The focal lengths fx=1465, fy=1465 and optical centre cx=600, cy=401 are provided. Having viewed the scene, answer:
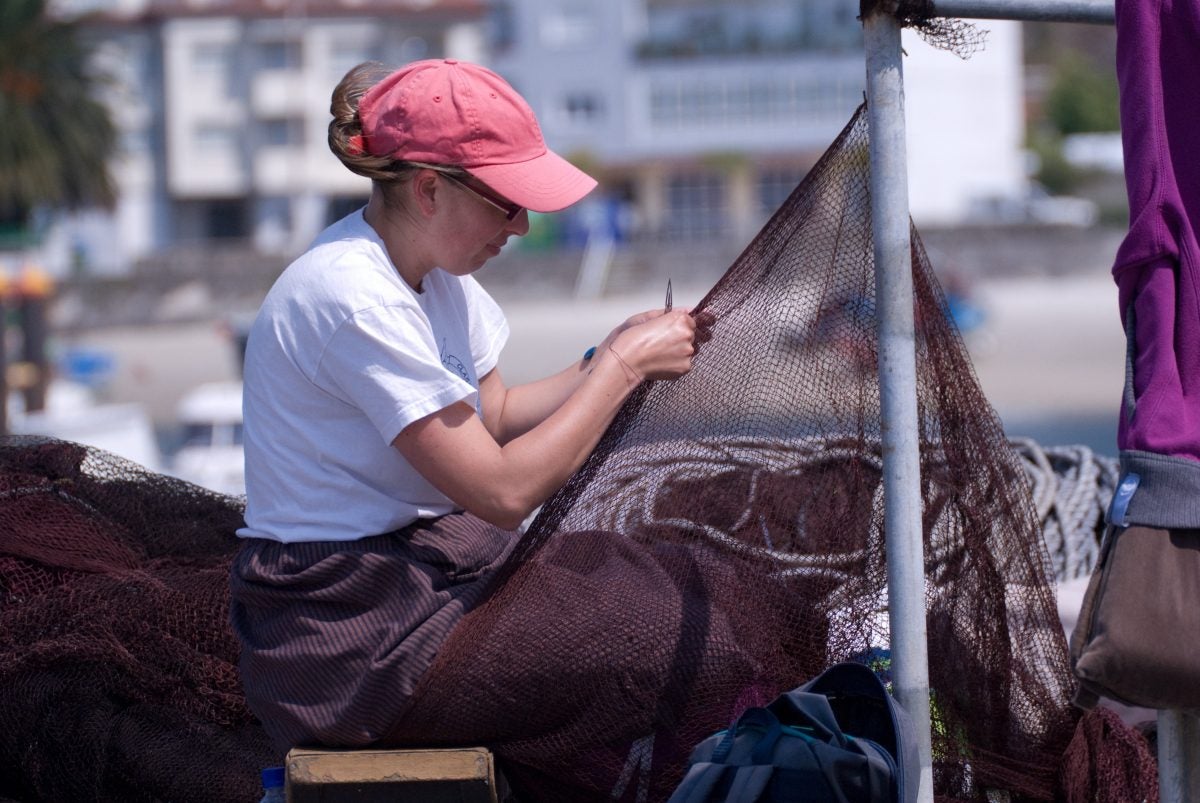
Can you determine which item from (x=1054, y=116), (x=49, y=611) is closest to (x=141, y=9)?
(x=1054, y=116)

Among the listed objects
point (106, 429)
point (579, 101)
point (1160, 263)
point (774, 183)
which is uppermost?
point (1160, 263)

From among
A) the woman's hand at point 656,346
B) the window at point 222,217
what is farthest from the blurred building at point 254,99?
the woman's hand at point 656,346

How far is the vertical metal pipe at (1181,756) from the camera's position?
2.29 meters

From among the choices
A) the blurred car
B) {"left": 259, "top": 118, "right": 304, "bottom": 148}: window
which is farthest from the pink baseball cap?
{"left": 259, "top": 118, "right": 304, "bottom": 148}: window

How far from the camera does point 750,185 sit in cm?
5919

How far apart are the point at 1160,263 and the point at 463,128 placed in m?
1.10

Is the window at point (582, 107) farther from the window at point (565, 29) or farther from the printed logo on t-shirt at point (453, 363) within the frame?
the printed logo on t-shirt at point (453, 363)

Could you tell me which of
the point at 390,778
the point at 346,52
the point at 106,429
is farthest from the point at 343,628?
the point at 346,52

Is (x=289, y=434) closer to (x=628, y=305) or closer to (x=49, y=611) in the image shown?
(x=49, y=611)

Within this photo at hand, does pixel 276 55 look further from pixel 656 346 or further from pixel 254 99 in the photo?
pixel 656 346

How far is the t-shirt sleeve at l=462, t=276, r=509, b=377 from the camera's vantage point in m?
2.84

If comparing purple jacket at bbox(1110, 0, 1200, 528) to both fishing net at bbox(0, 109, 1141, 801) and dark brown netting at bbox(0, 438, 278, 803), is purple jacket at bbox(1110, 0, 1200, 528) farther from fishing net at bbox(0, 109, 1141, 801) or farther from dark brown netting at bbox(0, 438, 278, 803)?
dark brown netting at bbox(0, 438, 278, 803)

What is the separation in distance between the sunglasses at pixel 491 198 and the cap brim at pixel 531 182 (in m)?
0.03

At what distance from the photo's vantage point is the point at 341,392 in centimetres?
241
